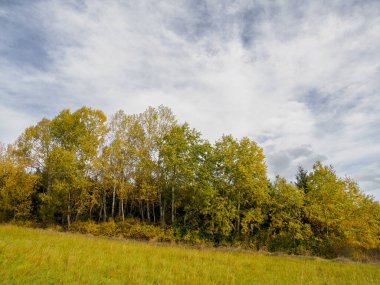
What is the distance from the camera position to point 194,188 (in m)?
33.6

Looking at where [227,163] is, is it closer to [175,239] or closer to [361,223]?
[175,239]

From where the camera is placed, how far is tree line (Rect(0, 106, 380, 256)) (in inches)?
1315

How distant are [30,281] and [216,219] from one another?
26060 millimetres

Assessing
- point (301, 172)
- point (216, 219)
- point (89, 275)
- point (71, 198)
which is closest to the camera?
point (89, 275)

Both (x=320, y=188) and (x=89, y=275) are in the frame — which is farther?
(x=320, y=188)

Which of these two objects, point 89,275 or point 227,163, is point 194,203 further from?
point 89,275

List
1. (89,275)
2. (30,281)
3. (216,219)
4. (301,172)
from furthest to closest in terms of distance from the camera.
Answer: (301,172)
(216,219)
(89,275)
(30,281)

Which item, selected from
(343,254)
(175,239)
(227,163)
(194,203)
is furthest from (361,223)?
(175,239)

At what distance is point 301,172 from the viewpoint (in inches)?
1837

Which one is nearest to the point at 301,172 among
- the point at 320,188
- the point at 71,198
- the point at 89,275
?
the point at 320,188

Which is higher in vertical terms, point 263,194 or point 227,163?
point 227,163

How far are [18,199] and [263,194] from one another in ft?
112

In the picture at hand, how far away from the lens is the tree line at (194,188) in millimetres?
33406

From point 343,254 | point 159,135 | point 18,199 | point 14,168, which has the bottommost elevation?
Result: point 343,254
